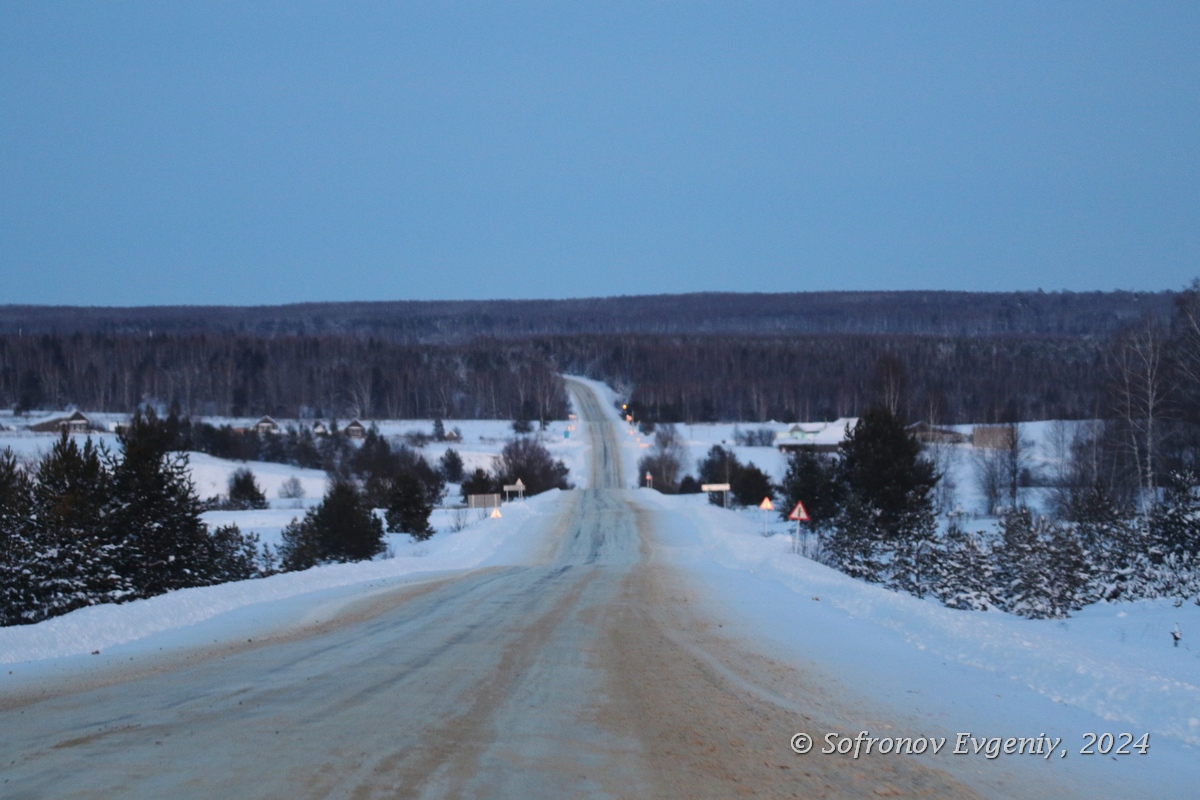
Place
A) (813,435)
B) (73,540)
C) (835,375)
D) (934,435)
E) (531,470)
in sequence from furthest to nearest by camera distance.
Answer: (835,375) → (813,435) → (531,470) → (934,435) → (73,540)

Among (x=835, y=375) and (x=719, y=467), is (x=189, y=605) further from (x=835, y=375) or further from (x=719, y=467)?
(x=835, y=375)

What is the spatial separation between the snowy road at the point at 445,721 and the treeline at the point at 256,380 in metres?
131

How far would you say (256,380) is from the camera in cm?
16000

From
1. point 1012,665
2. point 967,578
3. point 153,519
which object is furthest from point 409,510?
point 1012,665

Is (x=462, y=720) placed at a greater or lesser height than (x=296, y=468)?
greater

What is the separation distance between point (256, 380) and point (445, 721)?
161879mm

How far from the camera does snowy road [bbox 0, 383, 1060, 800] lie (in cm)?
609

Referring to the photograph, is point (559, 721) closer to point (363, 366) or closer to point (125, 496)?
point (125, 496)

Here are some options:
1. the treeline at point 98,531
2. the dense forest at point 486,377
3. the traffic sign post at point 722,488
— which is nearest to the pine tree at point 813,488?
the traffic sign post at point 722,488

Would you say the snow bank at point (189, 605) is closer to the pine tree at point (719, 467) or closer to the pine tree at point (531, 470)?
the pine tree at point (531, 470)

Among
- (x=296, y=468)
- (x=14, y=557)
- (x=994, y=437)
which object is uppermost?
(x=994, y=437)

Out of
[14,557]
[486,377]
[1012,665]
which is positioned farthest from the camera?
[486,377]

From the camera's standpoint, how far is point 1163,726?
8.00 meters

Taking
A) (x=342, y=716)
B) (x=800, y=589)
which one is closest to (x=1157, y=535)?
(x=800, y=589)
